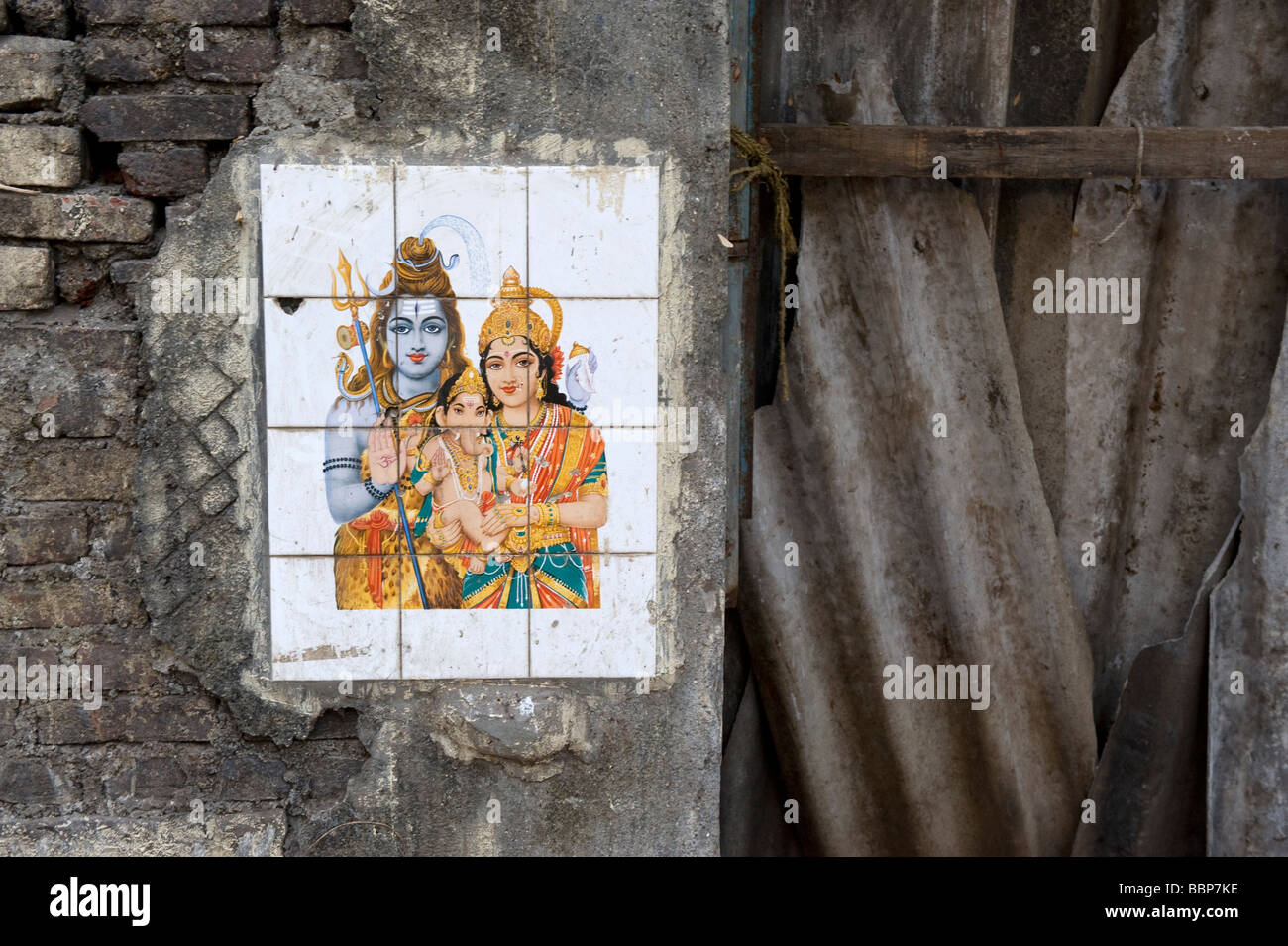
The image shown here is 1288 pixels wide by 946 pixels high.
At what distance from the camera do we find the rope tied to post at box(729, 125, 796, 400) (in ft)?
6.22

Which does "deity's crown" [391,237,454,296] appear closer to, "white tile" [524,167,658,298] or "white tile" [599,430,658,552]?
"white tile" [524,167,658,298]

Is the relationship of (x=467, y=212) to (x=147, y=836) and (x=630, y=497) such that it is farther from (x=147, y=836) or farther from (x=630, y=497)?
(x=147, y=836)

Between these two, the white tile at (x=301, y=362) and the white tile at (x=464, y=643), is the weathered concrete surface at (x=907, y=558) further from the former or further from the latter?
the white tile at (x=301, y=362)

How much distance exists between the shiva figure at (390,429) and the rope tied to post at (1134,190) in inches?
54.9

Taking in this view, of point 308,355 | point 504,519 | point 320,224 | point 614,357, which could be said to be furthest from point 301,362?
point 614,357

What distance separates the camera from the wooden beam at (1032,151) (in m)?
1.94

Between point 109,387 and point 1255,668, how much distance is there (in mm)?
2330

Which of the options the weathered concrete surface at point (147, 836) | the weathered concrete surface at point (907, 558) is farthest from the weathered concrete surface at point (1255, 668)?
the weathered concrete surface at point (147, 836)

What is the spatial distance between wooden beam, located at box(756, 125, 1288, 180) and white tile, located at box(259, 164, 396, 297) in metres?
0.79

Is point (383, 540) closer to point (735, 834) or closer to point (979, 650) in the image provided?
point (735, 834)

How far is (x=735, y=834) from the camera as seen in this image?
2201 millimetres

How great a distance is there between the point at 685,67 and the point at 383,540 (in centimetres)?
102

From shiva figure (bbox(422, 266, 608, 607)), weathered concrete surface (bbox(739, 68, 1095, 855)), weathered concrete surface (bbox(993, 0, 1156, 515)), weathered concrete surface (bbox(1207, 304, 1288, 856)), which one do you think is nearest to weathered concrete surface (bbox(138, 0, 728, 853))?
shiva figure (bbox(422, 266, 608, 607))

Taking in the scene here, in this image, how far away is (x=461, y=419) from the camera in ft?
5.79
